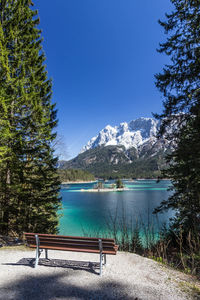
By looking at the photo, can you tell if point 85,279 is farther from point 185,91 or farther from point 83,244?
point 185,91

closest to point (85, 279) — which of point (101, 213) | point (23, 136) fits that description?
point (23, 136)

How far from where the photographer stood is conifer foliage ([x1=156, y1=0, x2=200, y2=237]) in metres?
5.38

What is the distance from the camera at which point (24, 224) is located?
7.89 meters

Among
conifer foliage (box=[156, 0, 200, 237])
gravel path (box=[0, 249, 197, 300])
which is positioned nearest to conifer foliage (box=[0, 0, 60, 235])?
gravel path (box=[0, 249, 197, 300])

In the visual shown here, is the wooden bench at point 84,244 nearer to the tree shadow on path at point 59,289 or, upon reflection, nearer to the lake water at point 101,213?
the tree shadow on path at point 59,289

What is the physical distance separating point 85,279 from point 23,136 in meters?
6.25

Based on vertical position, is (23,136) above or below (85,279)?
above

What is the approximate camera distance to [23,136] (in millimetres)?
7457

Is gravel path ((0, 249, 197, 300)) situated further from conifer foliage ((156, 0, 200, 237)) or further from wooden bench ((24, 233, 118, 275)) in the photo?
conifer foliage ((156, 0, 200, 237))

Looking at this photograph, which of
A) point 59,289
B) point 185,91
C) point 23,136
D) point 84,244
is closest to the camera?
point 59,289

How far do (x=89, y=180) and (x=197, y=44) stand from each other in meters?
134

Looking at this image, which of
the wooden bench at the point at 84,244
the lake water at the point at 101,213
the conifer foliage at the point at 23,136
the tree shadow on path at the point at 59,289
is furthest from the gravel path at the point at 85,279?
the conifer foliage at the point at 23,136

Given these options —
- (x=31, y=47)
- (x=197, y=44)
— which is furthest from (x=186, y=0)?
(x=31, y=47)

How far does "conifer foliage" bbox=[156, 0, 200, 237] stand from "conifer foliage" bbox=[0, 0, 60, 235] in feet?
18.8
